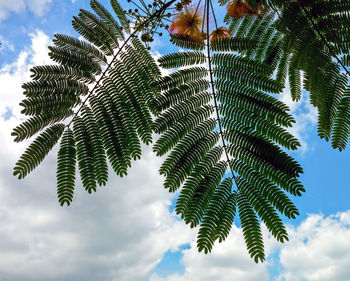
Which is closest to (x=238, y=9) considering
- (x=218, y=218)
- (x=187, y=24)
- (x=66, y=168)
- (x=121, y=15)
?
(x=187, y=24)

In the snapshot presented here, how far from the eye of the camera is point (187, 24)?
3.38 m

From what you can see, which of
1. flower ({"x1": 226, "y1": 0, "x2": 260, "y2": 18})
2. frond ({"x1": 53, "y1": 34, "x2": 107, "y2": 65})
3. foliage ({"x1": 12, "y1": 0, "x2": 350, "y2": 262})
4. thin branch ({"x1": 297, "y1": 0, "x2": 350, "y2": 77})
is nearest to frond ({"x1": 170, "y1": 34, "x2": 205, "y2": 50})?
foliage ({"x1": 12, "y1": 0, "x2": 350, "y2": 262})

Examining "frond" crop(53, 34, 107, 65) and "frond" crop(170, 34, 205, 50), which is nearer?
"frond" crop(53, 34, 107, 65)

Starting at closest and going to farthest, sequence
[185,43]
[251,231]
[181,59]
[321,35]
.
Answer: [251,231], [321,35], [181,59], [185,43]

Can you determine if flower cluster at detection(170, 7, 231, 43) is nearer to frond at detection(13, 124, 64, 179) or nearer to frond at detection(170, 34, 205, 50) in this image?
frond at detection(170, 34, 205, 50)

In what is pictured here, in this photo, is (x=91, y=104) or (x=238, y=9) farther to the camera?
(x=238, y=9)

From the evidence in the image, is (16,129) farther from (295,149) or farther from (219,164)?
(295,149)

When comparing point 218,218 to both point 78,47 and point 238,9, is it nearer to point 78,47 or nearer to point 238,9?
point 78,47

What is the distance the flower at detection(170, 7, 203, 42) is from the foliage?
0.17 metres

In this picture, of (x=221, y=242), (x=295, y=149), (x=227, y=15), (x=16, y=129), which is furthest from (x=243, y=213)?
(x=227, y=15)

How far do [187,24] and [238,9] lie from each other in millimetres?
986

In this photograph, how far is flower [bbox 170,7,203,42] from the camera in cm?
330

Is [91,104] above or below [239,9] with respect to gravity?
below

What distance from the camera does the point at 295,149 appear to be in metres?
2.58
